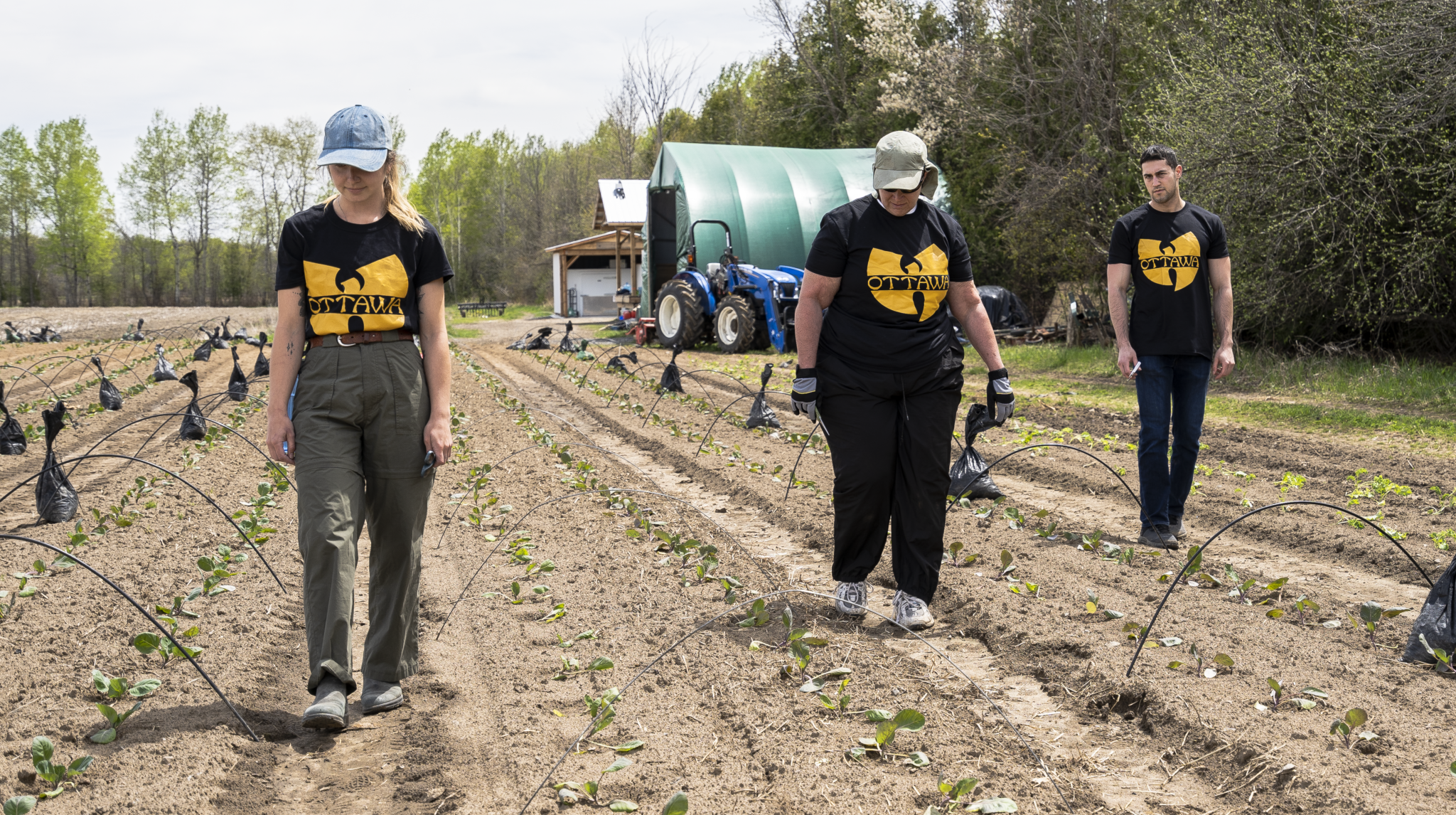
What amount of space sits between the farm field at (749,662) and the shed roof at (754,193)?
13.2m

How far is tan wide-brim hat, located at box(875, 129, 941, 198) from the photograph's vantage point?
3447mm

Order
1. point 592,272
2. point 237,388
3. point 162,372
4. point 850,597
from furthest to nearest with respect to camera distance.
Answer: point 592,272 < point 162,372 < point 237,388 < point 850,597

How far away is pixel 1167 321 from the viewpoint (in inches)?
185

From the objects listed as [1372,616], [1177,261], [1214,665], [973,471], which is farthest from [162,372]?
[1372,616]

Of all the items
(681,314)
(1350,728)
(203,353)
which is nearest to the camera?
(1350,728)

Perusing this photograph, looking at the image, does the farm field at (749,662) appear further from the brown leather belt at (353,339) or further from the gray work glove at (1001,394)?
the brown leather belt at (353,339)

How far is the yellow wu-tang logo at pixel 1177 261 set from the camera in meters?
4.71

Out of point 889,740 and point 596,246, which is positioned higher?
point 596,246

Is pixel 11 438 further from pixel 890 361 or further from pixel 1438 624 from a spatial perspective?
pixel 1438 624

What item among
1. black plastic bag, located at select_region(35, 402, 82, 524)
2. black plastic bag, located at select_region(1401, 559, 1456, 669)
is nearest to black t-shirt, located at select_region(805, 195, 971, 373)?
black plastic bag, located at select_region(1401, 559, 1456, 669)

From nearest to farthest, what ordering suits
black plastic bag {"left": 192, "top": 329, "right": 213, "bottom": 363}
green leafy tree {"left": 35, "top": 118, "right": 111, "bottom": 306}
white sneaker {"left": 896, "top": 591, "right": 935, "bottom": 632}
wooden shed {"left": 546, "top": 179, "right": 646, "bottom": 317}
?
white sneaker {"left": 896, "top": 591, "right": 935, "bottom": 632} → black plastic bag {"left": 192, "top": 329, "right": 213, "bottom": 363} → wooden shed {"left": 546, "top": 179, "right": 646, "bottom": 317} → green leafy tree {"left": 35, "top": 118, "right": 111, "bottom": 306}

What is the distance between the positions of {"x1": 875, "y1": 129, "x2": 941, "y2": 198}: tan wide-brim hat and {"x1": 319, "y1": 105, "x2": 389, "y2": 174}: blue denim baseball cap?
1614 millimetres

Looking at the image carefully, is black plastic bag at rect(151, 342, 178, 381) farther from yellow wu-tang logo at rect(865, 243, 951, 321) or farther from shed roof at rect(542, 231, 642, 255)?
shed roof at rect(542, 231, 642, 255)

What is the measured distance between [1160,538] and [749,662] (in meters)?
2.42
